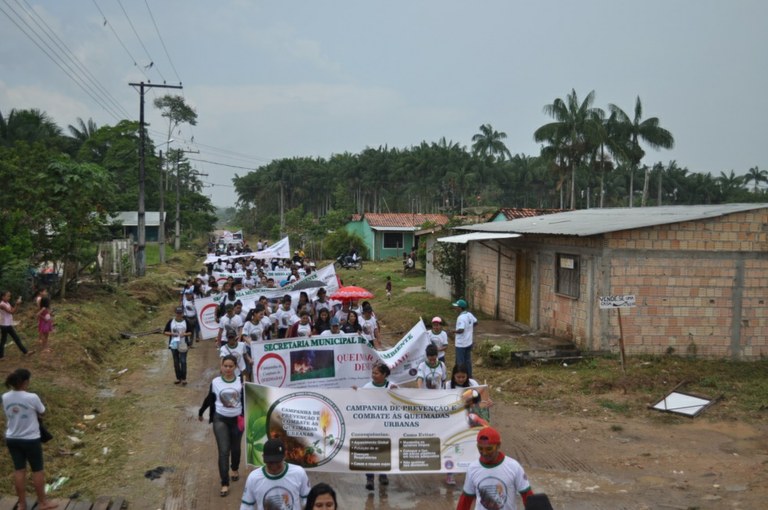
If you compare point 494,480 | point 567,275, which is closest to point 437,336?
point 494,480

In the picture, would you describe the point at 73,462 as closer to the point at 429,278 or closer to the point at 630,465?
the point at 630,465

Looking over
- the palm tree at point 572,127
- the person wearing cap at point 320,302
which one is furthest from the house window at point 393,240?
the person wearing cap at point 320,302

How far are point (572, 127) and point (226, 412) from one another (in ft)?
147

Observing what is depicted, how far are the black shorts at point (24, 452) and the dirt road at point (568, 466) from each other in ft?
3.61

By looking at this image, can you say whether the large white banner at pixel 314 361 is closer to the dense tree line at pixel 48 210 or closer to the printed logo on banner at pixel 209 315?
the printed logo on banner at pixel 209 315

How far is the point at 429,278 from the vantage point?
85.5 ft

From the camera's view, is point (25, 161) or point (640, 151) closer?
point (25, 161)

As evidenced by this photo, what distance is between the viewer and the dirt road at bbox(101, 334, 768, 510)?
7117 millimetres

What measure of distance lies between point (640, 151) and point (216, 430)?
49.6 m

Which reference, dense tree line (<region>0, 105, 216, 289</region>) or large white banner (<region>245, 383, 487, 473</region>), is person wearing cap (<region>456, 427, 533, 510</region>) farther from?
dense tree line (<region>0, 105, 216, 289</region>)

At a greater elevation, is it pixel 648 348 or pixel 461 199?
pixel 461 199

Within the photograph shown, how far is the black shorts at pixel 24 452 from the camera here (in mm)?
6305

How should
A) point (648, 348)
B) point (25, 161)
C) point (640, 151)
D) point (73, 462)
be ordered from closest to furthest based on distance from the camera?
point (73, 462) < point (648, 348) < point (25, 161) < point (640, 151)

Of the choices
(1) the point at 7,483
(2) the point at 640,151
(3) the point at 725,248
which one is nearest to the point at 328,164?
(2) the point at 640,151
